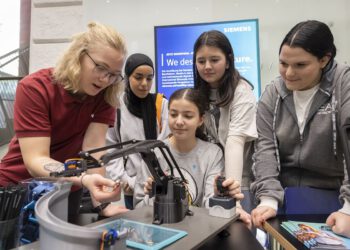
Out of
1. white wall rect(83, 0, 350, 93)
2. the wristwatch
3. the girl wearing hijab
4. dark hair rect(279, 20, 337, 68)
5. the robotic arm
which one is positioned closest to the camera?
the robotic arm

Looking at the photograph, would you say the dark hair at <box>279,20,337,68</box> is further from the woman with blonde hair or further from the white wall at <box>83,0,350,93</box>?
the white wall at <box>83,0,350,93</box>

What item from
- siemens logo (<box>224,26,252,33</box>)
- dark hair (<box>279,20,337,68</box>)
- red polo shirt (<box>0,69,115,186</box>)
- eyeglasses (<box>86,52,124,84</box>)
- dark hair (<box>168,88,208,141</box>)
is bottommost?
red polo shirt (<box>0,69,115,186</box>)

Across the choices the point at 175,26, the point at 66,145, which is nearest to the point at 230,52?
the point at 66,145

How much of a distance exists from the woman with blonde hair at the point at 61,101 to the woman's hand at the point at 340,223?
23.3 inches

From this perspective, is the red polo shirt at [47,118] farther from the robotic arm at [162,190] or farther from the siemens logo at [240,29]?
the siemens logo at [240,29]

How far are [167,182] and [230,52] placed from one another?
2.38 ft

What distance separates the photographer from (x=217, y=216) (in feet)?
2.23

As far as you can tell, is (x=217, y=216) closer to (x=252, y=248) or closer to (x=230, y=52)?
(x=252, y=248)

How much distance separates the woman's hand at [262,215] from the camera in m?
0.83

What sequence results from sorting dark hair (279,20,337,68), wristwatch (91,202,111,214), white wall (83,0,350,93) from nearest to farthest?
wristwatch (91,202,111,214) → dark hair (279,20,337,68) → white wall (83,0,350,93)

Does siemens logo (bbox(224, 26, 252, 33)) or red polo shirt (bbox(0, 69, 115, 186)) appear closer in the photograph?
red polo shirt (bbox(0, 69, 115, 186))

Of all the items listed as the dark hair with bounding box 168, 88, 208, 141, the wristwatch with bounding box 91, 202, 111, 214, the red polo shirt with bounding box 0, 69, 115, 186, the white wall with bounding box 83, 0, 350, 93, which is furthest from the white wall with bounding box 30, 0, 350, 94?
the wristwatch with bounding box 91, 202, 111, 214

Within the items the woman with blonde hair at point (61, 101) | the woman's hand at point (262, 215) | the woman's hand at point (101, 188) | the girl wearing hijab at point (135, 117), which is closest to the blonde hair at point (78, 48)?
the woman with blonde hair at point (61, 101)

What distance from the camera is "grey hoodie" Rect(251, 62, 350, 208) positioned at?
0.92 m
